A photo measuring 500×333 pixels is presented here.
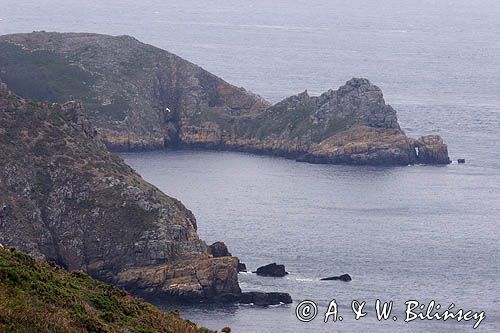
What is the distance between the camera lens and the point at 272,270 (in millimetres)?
98250

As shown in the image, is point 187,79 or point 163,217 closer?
point 163,217

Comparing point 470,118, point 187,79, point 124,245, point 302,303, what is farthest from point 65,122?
point 470,118

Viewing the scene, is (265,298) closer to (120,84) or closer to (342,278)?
(342,278)

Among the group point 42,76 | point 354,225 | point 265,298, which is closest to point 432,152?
point 354,225

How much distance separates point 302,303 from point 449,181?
54.3m

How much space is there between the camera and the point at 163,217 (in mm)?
98438

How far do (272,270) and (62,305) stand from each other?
5212 centimetres

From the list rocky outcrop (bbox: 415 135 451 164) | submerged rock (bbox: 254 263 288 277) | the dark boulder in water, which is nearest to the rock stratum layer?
rocky outcrop (bbox: 415 135 451 164)

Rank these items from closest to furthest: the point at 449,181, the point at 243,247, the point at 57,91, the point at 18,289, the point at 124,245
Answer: the point at 18,289 < the point at 124,245 < the point at 243,247 < the point at 449,181 < the point at 57,91

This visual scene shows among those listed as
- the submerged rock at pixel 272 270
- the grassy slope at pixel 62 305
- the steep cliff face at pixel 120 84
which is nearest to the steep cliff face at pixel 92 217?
the submerged rock at pixel 272 270

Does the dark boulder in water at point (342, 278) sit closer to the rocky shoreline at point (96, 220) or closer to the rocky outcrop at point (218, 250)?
the rocky outcrop at point (218, 250)

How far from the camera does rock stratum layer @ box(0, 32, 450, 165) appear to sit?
154 meters

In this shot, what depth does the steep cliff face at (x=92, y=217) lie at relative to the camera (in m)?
92.6

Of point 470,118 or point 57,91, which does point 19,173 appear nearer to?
point 57,91
